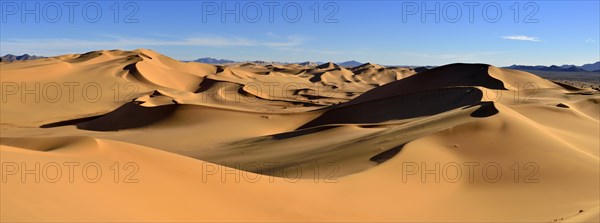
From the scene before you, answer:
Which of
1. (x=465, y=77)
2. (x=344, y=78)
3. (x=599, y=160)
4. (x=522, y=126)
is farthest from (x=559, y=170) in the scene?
(x=344, y=78)

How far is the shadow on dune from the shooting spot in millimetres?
22047

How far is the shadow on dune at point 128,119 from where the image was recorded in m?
22.0

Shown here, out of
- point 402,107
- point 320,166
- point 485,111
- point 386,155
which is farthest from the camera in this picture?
point 402,107

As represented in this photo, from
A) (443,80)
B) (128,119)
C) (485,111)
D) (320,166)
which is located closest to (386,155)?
(320,166)

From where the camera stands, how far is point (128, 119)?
74.1 feet

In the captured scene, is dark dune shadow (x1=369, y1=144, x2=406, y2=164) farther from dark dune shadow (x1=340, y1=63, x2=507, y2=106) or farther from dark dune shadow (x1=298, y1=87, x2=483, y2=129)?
dark dune shadow (x1=340, y1=63, x2=507, y2=106)

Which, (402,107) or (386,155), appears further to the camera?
(402,107)

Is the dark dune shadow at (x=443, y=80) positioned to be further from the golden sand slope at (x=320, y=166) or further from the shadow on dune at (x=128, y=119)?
the shadow on dune at (x=128, y=119)

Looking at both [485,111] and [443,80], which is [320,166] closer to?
[485,111]

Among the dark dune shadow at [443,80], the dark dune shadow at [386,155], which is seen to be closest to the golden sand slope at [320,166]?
the dark dune shadow at [386,155]

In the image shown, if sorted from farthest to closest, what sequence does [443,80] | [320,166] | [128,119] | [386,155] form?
[443,80]
[128,119]
[320,166]
[386,155]

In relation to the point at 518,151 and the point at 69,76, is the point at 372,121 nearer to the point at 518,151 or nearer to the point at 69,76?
the point at 518,151

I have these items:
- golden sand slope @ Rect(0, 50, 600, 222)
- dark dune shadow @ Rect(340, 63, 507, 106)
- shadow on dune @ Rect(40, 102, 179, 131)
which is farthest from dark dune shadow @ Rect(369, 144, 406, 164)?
dark dune shadow @ Rect(340, 63, 507, 106)

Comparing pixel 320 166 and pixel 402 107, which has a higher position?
pixel 402 107
